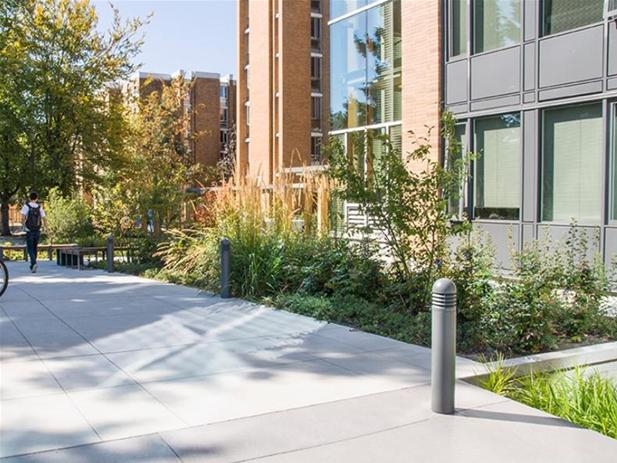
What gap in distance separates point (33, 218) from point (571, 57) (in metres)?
12.6

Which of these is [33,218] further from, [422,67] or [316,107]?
[316,107]

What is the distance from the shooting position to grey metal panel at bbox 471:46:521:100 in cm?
1316

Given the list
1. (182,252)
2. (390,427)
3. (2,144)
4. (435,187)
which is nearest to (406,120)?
(182,252)

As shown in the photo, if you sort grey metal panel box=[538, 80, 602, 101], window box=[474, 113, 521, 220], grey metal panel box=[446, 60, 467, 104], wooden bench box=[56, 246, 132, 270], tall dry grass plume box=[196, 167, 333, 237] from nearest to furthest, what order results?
tall dry grass plume box=[196, 167, 333, 237] < grey metal panel box=[538, 80, 602, 101] < window box=[474, 113, 521, 220] < grey metal panel box=[446, 60, 467, 104] < wooden bench box=[56, 246, 132, 270]

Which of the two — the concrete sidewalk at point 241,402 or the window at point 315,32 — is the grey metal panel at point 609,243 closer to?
the concrete sidewalk at point 241,402

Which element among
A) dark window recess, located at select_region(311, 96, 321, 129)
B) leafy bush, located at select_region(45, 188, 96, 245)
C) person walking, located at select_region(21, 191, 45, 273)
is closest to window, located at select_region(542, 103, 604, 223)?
person walking, located at select_region(21, 191, 45, 273)

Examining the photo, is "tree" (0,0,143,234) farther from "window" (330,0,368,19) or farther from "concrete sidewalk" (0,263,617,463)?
"concrete sidewalk" (0,263,617,463)

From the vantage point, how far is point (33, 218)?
1588cm

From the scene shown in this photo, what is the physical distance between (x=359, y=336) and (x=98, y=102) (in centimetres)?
2581

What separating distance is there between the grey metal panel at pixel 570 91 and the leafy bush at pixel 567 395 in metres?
7.58

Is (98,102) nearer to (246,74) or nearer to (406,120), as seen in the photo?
(246,74)

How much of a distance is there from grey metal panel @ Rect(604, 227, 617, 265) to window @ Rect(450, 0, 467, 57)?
215 inches

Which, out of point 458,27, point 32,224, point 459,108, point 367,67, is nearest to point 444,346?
point 459,108

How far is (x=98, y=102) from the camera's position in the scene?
97.7 ft
